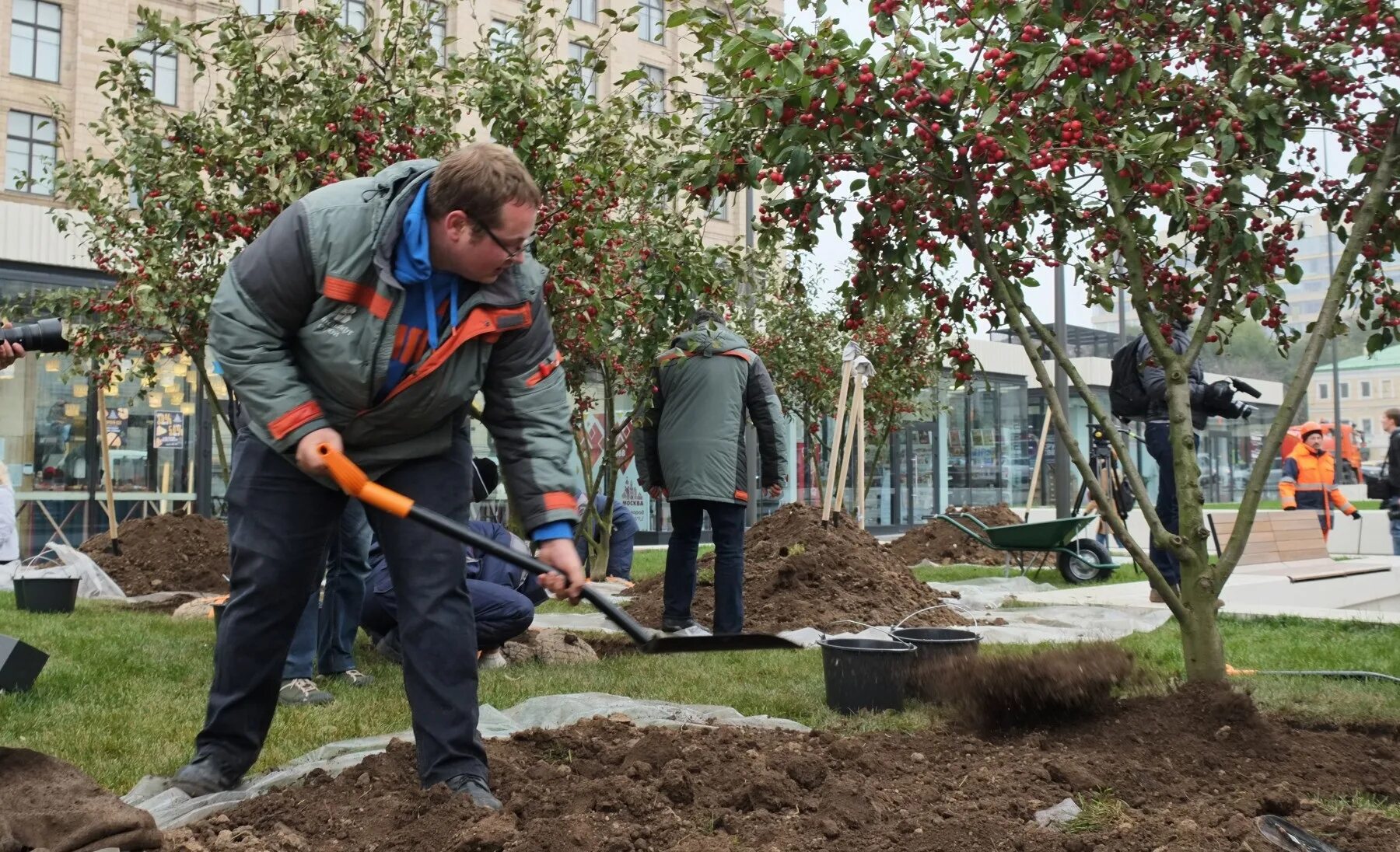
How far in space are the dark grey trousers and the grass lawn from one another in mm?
395

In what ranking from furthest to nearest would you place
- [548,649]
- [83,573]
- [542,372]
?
[83,573]
[548,649]
[542,372]

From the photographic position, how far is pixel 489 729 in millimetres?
3799

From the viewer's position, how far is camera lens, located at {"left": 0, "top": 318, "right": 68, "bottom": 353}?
3.48m

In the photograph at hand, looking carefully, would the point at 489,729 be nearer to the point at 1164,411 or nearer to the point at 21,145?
the point at 1164,411

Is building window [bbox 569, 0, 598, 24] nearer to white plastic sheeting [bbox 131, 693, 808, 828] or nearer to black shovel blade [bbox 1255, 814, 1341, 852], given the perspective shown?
white plastic sheeting [bbox 131, 693, 808, 828]

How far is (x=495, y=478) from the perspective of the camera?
17.5ft

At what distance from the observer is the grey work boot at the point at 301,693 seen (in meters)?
4.45

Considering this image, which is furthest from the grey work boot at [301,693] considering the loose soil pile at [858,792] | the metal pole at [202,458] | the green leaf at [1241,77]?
the metal pole at [202,458]

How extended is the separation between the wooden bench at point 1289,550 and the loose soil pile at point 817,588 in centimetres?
304

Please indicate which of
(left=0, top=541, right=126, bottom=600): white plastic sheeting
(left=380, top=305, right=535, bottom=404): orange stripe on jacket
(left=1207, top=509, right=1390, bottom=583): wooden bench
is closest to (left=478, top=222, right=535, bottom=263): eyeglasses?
(left=380, top=305, right=535, bottom=404): orange stripe on jacket

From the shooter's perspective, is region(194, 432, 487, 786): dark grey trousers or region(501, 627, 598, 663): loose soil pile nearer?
region(194, 432, 487, 786): dark grey trousers

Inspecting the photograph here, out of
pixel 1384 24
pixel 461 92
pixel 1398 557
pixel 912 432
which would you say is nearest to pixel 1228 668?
pixel 1384 24

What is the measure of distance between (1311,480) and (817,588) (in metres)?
10.2

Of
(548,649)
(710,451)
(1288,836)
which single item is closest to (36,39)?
(710,451)
